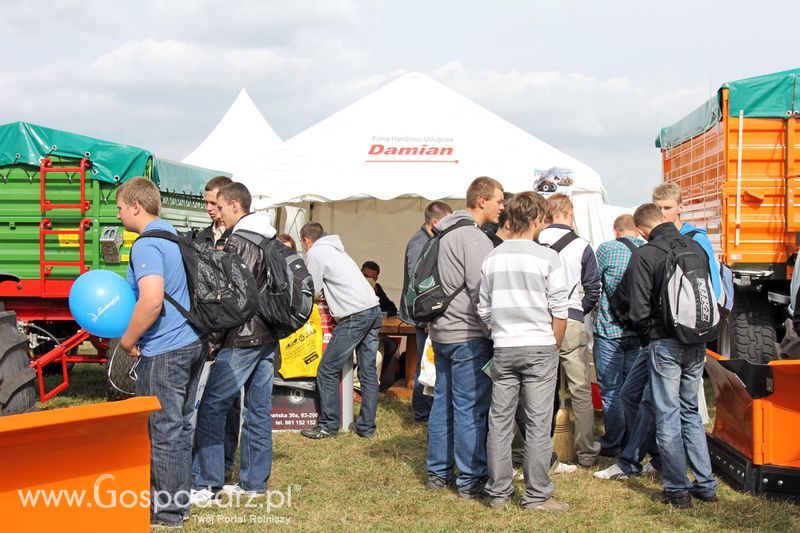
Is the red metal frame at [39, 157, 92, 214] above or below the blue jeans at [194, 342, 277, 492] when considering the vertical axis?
above

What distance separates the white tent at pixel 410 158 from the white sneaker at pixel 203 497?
4996 millimetres

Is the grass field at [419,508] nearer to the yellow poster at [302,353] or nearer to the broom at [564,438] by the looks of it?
the broom at [564,438]

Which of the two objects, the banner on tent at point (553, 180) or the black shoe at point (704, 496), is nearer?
the black shoe at point (704, 496)

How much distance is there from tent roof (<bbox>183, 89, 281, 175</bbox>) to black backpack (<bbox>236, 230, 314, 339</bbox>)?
53.4 feet

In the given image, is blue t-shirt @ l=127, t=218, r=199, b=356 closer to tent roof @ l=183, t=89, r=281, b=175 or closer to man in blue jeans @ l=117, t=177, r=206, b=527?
man in blue jeans @ l=117, t=177, r=206, b=527

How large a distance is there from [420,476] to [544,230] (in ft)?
6.47

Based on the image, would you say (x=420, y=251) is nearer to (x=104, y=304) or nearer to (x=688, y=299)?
(x=688, y=299)

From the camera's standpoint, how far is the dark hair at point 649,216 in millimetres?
5316

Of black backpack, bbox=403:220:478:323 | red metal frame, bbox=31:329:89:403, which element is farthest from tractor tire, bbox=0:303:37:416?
black backpack, bbox=403:220:478:323

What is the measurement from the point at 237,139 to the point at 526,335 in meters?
18.7

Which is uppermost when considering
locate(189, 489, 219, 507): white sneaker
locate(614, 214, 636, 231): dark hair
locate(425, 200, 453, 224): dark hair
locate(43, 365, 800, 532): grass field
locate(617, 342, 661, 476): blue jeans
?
locate(425, 200, 453, 224): dark hair

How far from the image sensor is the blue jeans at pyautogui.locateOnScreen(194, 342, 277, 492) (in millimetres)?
4949

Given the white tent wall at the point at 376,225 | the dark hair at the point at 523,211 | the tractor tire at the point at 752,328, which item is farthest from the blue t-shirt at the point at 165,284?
the white tent wall at the point at 376,225

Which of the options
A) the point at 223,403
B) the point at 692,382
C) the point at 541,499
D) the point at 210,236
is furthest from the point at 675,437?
the point at 210,236
